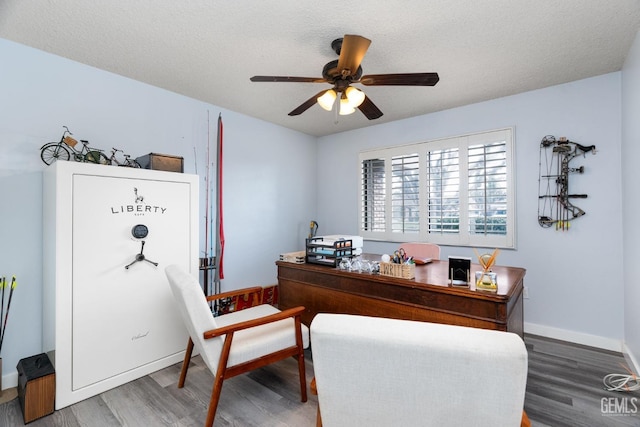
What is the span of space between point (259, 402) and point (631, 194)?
316 cm

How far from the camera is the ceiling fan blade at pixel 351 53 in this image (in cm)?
165

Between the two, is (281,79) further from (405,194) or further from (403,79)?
(405,194)

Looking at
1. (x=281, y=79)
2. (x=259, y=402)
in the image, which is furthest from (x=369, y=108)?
(x=259, y=402)

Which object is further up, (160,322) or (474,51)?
(474,51)

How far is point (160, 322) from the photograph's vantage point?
7.74ft

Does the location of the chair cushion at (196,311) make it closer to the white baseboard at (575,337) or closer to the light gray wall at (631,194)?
the light gray wall at (631,194)

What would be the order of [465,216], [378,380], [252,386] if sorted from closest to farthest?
[378,380] → [252,386] → [465,216]

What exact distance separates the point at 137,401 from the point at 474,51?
137 inches

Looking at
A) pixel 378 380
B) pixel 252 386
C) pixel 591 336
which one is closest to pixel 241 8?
pixel 378 380

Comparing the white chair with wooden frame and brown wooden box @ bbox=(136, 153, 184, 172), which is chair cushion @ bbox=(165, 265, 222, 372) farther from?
brown wooden box @ bbox=(136, 153, 184, 172)

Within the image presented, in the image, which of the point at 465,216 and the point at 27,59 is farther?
the point at 465,216

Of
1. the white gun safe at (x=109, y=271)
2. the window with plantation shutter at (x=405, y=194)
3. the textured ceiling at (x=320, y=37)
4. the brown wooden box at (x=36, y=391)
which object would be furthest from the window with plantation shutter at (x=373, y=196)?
the brown wooden box at (x=36, y=391)

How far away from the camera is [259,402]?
1951mm

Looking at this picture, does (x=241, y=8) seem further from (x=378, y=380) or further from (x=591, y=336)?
(x=591, y=336)
